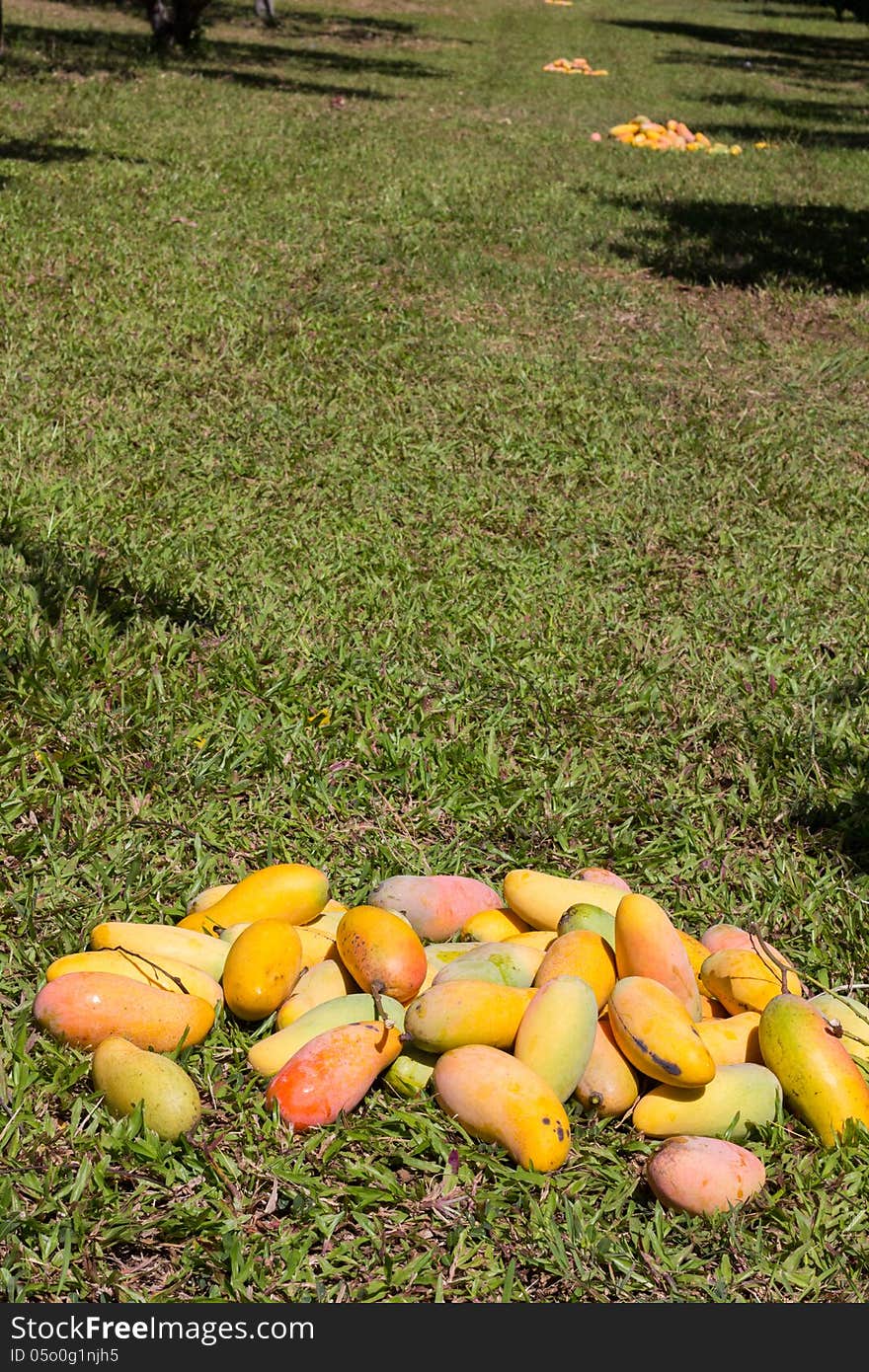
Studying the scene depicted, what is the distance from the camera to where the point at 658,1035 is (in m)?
2.04

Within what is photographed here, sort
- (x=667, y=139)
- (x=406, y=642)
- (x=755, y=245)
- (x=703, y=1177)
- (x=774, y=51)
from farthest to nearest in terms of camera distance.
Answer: (x=774, y=51) → (x=667, y=139) → (x=755, y=245) → (x=406, y=642) → (x=703, y=1177)

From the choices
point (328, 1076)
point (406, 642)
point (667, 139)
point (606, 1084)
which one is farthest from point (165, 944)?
point (667, 139)

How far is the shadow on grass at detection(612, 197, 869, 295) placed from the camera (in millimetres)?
8258

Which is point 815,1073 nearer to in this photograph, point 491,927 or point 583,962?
point 583,962

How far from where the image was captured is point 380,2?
28.8m

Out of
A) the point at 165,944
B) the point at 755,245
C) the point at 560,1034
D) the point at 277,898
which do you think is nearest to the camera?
Answer: the point at 560,1034

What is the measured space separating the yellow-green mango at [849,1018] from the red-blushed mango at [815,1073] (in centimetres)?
8

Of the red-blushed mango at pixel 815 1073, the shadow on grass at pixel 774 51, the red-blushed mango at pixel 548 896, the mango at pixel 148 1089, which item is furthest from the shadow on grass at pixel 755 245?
the shadow on grass at pixel 774 51

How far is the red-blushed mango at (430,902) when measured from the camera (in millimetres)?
2453

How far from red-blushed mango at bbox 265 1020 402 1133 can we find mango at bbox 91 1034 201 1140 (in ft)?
0.49

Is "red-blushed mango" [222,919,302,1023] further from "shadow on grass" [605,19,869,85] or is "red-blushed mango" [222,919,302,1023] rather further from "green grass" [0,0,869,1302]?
"shadow on grass" [605,19,869,85]

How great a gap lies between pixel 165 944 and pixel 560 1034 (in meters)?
0.78

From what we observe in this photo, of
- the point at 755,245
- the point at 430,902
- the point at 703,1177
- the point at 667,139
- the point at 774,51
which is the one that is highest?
the point at 774,51

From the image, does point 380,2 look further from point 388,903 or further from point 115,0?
point 388,903
